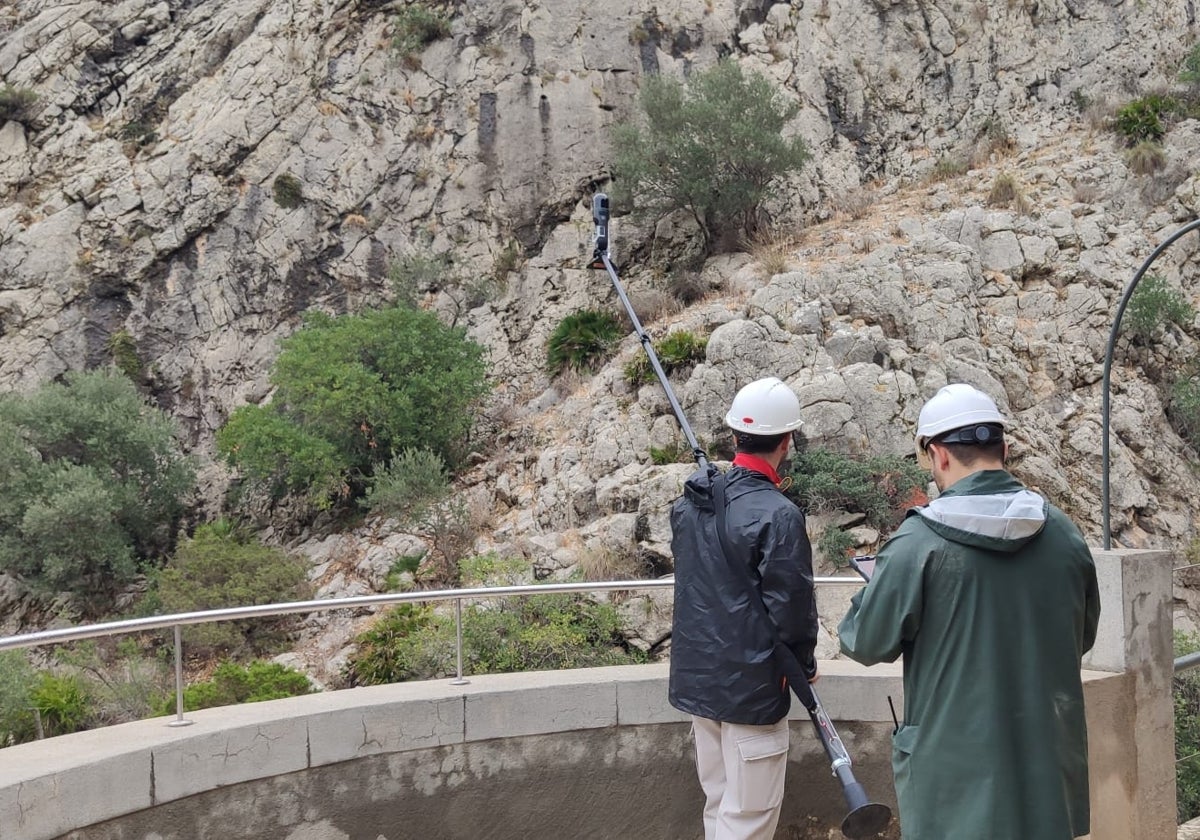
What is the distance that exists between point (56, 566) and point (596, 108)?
50.2 ft

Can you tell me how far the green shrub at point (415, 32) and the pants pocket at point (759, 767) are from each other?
22292 mm

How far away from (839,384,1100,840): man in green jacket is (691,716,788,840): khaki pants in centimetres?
70

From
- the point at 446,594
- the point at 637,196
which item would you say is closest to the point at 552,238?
the point at 637,196

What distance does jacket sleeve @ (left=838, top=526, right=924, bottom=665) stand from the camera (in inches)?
67.7

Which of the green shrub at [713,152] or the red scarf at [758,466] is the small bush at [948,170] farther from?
the red scarf at [758,466]

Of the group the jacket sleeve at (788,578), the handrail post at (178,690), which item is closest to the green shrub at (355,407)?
the handrail post at (178,690)

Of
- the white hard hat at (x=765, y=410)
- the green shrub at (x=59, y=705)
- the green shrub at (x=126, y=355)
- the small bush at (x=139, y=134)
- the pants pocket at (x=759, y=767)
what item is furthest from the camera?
the small bush at (x=139, y=134)

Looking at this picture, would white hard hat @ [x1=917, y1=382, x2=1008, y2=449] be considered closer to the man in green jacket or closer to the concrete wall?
→ the man in green jacket

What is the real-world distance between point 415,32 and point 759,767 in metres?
22.8

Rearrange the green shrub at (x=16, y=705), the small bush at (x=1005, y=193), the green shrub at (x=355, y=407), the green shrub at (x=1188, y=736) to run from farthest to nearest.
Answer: the small bush at (x=1005, y=193), the green shrub at (x=355, y=407), the green shrub at (x=16, y=705), the green shrub at (x=1188, y=736)

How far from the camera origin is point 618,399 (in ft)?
47.2

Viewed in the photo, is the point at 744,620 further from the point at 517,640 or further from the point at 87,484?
the point at 87,484

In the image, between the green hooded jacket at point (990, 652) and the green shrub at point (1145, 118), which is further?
the green shrub at point (1145, 118)

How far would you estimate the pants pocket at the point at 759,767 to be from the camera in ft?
8.02
